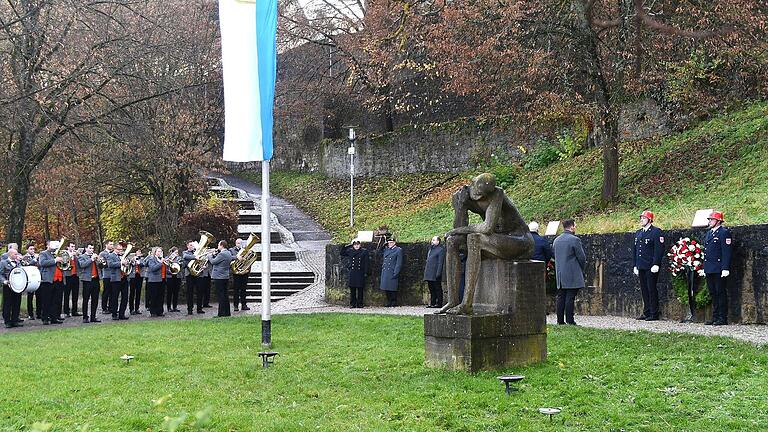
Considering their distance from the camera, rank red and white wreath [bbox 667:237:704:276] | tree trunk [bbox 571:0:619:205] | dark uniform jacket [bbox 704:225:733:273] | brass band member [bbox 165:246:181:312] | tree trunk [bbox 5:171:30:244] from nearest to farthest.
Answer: dark uniform jacket [bbox 704:225:733:273] → red and white wreath [bbox 667:237:704:276] → tree trunk [bbox 571:0:619:205] → brass band member [bbox 165:246:181:312] → tree trunk [bbox 5:171:30:244]

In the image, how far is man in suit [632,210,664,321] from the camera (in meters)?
16.8

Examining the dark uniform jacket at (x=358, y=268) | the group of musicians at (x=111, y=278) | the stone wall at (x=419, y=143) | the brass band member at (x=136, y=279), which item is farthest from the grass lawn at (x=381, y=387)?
the stone wall at (x=419, y=143)

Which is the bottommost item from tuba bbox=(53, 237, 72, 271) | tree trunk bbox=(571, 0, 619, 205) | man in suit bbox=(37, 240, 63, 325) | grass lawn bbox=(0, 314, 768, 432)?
grass lawn bbox=(0, 314, 768, 432)

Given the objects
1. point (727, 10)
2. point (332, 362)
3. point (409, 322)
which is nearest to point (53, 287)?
point (409, 322)

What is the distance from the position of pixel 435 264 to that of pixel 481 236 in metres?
11.3

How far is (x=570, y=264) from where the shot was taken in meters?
16.0

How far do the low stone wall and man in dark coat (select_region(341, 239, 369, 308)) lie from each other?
417mm

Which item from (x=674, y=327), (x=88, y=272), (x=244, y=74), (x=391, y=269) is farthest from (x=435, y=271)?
(x=244, y=74)

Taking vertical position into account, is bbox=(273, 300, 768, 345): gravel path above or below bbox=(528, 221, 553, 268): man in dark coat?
below

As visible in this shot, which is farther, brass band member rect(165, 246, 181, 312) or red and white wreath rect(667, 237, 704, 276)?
brass band member rect(165, 246, 181, 312)

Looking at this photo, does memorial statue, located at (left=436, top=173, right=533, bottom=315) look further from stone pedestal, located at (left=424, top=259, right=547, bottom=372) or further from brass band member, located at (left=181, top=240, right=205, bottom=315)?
brass band member, located at (left=181, top=240, right=205, bottom=315)

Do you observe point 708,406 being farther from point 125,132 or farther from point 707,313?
point 125,132

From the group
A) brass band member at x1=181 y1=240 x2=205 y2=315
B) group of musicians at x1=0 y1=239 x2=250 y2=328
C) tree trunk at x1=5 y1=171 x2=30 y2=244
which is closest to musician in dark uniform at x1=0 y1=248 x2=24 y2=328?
group of musicians at x1=0 y1=239 x2=250 y2=328

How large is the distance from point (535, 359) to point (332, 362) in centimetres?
275
